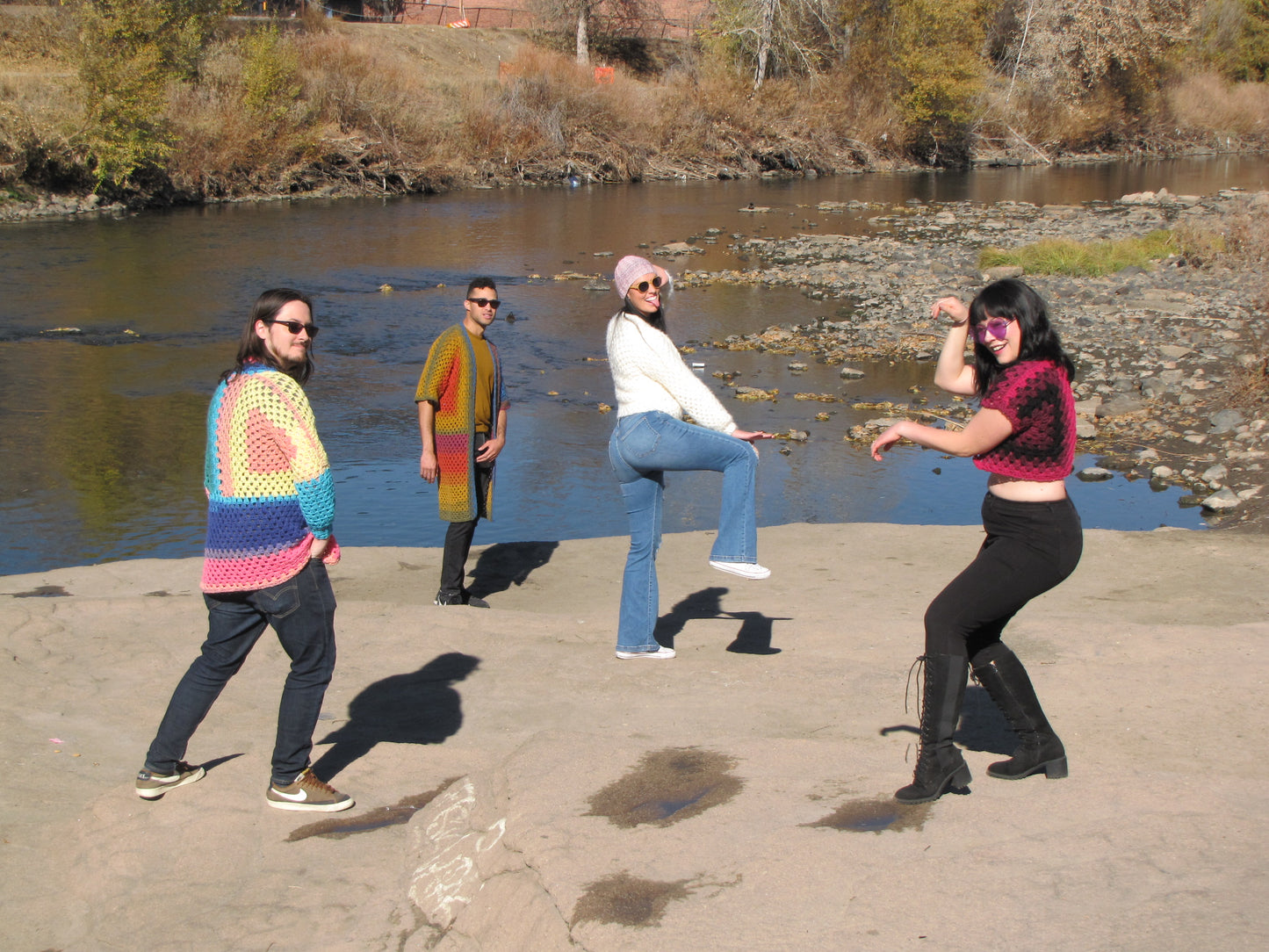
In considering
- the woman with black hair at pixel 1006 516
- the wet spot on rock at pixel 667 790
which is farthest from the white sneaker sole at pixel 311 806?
the woman with black hair at pixel 1006 516

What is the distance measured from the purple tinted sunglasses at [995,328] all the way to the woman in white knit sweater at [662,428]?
1153mm

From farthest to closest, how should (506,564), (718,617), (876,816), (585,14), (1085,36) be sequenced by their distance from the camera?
(585,14), (1085,36), (506,564), (718,617), (876,816)

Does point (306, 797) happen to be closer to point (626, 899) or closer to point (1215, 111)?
point (626, 899)

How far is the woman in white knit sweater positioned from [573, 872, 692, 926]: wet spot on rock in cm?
176

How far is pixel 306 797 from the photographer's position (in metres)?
3.85

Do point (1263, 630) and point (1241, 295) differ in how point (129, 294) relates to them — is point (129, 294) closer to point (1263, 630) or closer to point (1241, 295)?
point (1241, 295)

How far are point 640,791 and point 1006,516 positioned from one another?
1.40 m

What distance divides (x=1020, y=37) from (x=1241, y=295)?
3714 cm

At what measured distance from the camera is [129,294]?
59.0 feet

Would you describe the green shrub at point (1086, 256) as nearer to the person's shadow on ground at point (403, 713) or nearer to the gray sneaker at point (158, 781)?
the person's shadow on ground at point (403, 713)

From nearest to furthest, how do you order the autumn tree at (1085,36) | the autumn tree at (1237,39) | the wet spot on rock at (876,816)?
the wet spot on rock at (876,816)
the autumn tree at (1085,36)
the autumn tree at (1237,39)

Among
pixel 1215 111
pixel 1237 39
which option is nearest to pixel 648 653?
pixel 1215 111

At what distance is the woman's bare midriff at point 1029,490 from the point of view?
3.56 meters

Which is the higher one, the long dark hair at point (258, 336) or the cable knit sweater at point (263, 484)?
the long dark hair at point (258, 336)
